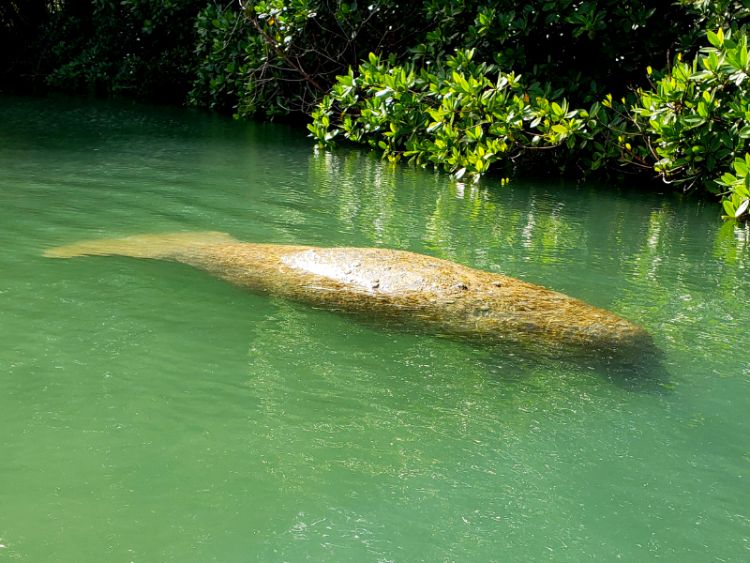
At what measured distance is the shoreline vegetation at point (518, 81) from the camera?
8.73 m

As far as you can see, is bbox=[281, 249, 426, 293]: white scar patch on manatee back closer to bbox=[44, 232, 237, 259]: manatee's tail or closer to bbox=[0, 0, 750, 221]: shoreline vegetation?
bbox=[44, 232, 237, 259]: manatee's tail

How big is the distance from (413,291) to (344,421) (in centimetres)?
166

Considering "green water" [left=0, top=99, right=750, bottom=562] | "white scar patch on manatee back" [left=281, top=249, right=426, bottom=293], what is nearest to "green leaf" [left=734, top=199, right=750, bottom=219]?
"green water" [left=0, top=99, right=750, bottom=562]

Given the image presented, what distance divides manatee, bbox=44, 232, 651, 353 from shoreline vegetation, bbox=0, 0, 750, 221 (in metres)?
3.81

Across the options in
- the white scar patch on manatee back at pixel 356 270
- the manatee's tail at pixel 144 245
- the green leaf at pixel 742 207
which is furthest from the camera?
the green leaf at pixel 742 207

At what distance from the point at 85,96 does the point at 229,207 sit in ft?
37.8

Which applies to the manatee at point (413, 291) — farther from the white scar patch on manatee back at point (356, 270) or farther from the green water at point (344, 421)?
the green water at point (344, 421)

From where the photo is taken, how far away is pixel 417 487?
308 cm

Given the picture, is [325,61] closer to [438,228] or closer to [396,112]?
[396,112]

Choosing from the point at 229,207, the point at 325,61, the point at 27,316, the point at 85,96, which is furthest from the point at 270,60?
the point at 27,316

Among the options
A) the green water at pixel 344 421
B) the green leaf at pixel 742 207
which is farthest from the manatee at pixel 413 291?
the green leaf at pixel 742 207

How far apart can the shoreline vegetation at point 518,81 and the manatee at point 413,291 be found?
12.5ft

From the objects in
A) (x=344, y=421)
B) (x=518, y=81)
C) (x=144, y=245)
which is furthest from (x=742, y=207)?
(x=344, y=421)

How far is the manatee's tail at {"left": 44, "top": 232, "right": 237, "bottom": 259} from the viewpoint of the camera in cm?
588
